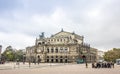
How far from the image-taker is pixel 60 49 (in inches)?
4710

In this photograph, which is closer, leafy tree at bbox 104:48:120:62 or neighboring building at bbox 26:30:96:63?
neighboring building at bbox 26:30:96:63

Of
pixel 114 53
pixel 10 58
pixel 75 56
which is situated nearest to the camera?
pixel 75 56

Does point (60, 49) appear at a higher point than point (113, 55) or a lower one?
higher

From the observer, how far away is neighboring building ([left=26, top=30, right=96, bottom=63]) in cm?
11819

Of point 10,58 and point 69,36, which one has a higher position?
point 69,36

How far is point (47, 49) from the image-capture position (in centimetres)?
12156

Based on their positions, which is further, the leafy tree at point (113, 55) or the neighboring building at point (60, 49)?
the leafy tree at point (113, 55)

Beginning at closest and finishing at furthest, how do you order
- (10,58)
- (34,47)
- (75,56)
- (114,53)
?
(75,56) → (34,47) → (114,53) → (10,58)

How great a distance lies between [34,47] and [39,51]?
16.2 ft

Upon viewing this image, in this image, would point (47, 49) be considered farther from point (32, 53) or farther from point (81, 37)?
point (81, 37)

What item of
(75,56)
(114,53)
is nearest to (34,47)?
(75,56)

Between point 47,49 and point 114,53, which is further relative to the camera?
point 114,53

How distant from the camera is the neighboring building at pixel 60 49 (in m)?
118

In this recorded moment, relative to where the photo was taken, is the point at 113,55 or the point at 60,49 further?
the point at 113,55
